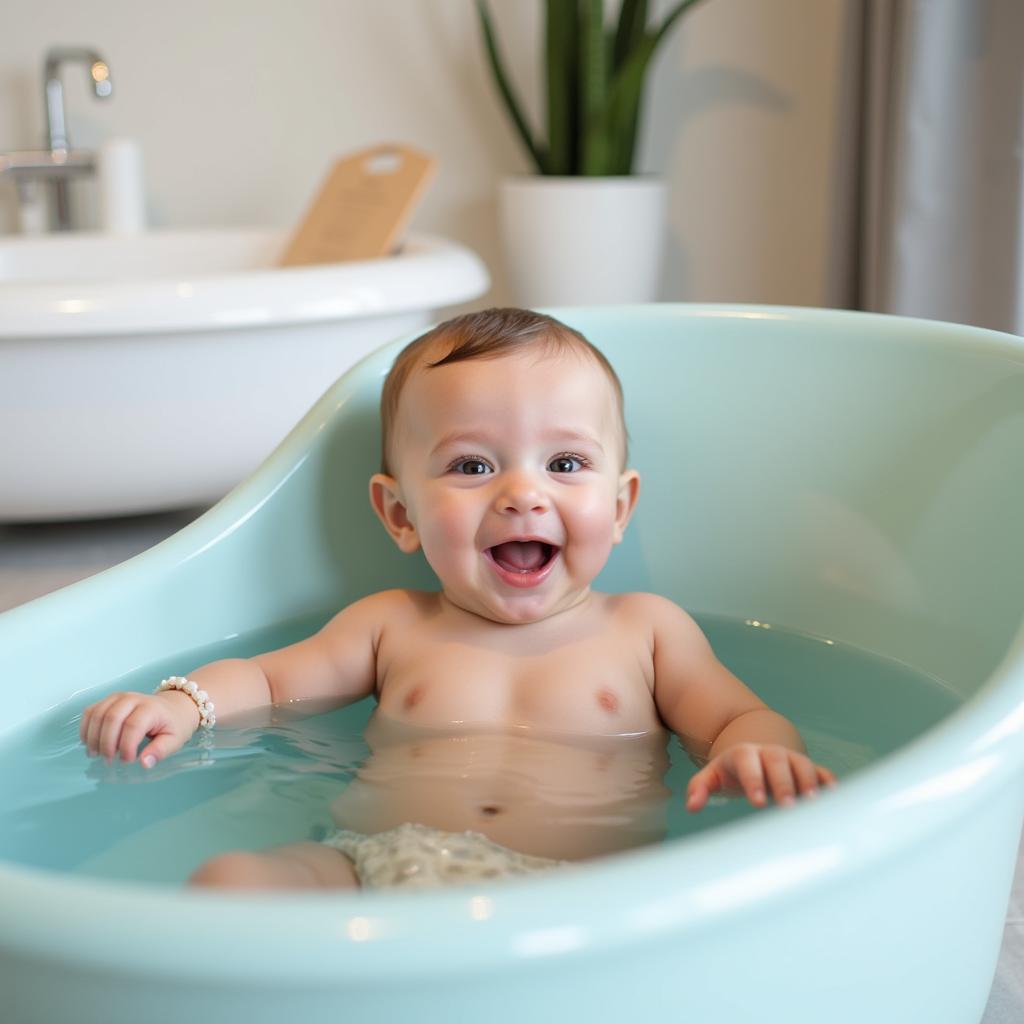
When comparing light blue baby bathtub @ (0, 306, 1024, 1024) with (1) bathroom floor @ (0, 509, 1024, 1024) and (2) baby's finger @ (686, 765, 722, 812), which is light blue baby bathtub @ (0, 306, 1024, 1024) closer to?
(2) baby's finger @ (686, 765, 722, 812)

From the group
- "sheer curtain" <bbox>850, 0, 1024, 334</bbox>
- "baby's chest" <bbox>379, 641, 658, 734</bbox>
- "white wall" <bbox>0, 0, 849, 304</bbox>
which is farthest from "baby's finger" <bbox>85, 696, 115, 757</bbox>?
"white wall" <bbox>0, 0, 849, 304</bbox>

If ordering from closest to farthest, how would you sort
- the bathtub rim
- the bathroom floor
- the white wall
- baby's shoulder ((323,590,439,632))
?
baby's shoulder ((323,590,439,632)), the bathtub rim, the bathroom floor, the white wall

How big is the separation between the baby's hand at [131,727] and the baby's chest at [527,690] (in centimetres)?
18

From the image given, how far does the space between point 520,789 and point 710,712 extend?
0.60ft

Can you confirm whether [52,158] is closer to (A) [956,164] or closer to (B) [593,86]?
(B) [593,86]

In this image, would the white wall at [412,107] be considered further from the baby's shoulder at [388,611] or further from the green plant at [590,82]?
the baby's shoulder at [388,611]

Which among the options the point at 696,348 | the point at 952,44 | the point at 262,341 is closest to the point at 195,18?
the point at 262,341

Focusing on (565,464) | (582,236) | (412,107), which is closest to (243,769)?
(565,464)

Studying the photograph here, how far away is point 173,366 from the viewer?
82.2 inches

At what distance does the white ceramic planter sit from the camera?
277 centimetres

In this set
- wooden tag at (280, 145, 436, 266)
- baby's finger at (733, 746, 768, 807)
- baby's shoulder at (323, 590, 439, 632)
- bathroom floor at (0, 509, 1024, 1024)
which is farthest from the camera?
wooden tag at (280, 145, 436, 266)

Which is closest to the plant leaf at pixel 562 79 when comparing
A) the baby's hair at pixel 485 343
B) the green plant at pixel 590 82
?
the green plant at pixel 590 82

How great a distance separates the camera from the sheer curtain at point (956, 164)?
86.1 inches

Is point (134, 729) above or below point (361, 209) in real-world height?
below
